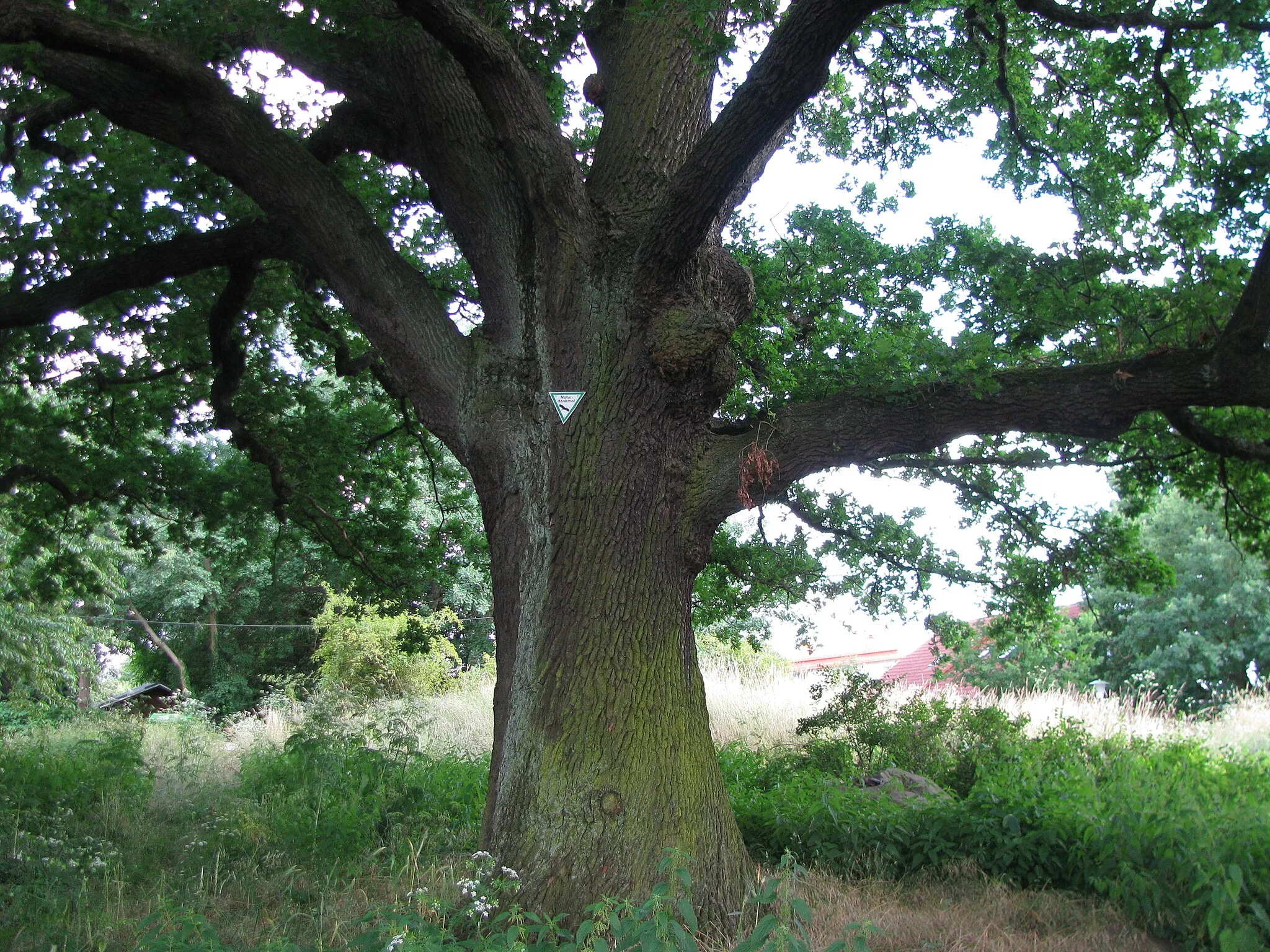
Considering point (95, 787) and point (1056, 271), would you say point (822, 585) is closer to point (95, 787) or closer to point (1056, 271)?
point (1056, 271)

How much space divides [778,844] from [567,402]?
3316mm

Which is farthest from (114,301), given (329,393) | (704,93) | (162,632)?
(162,632)

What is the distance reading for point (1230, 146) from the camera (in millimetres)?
5305

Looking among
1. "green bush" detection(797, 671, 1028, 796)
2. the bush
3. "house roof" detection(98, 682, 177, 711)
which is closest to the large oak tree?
"green bush" detection(797, 671, 1028, 796)

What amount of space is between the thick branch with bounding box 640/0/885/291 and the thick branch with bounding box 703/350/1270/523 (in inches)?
50.6

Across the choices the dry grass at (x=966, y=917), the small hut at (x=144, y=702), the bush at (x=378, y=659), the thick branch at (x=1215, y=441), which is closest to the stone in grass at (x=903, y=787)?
the dry grass at (x=966, y=917)

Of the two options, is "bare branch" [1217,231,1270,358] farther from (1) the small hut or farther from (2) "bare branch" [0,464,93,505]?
(1) the small hut

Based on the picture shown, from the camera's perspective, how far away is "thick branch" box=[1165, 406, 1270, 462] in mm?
5832

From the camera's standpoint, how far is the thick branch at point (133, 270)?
6.77 m

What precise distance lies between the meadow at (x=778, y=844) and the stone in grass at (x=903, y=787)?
12 cm

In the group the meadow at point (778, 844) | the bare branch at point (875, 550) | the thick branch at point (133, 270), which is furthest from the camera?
the bare branch at point (875, 550)

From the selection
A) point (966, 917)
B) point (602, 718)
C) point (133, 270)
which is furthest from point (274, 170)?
point (966, 917)

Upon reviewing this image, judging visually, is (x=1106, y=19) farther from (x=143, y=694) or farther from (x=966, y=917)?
(x=143, y=694)

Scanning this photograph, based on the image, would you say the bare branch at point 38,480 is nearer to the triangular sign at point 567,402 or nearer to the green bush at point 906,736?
the triangular sign at point 567,402
